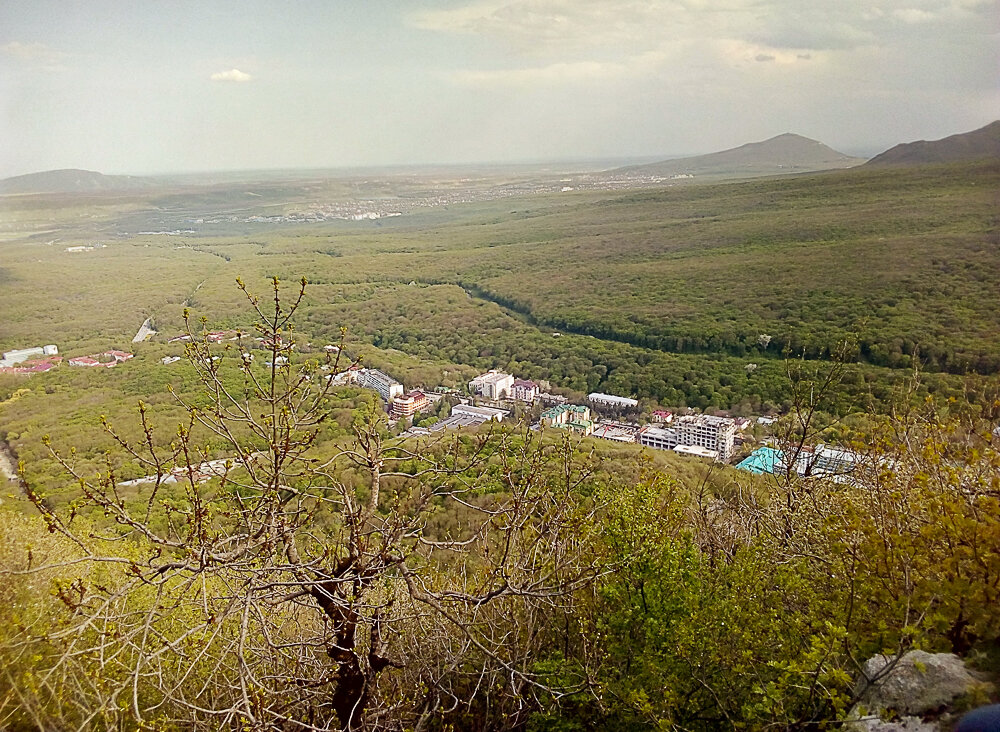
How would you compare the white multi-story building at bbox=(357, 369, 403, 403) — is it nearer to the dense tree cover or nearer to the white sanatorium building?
the white sanatorium building

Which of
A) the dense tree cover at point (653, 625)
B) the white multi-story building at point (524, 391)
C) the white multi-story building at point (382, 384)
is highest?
the dense tree cover at point (653, 625)

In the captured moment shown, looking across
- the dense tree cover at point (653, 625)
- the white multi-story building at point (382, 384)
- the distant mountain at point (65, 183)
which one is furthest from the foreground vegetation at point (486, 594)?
the distant mountain at point (65, 183)

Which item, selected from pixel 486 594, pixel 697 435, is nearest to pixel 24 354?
pixel 697 435

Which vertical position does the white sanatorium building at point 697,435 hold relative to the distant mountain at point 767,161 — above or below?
below

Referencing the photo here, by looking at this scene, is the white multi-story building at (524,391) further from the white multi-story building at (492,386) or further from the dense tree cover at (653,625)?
the dense tree cover at (653,625)

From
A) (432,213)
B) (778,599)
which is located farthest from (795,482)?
(432,213)

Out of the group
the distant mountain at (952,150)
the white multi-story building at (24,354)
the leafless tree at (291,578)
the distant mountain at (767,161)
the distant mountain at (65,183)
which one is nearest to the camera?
the leafless tree at (291,578)
